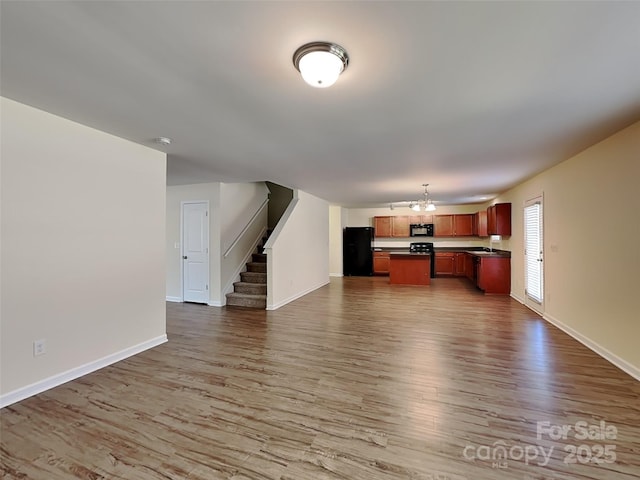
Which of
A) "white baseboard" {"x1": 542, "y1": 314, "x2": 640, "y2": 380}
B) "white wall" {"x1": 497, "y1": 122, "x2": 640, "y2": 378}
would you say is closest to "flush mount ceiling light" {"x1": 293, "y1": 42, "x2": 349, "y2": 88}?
"white wall" {"x1": 497, "y1": 122, "x2": 640, "y2": 378}

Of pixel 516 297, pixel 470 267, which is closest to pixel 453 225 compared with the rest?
pixel 470 267

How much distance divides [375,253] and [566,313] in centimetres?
612

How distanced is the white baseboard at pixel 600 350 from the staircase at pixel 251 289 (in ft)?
15.4

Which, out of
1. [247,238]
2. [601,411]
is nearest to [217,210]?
[247,238]

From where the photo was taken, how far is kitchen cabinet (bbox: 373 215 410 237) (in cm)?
1005

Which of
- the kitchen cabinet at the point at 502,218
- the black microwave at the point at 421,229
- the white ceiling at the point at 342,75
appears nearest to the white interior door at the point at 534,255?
the kitchen cabinet at the point at 502,218

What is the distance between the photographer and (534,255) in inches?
207

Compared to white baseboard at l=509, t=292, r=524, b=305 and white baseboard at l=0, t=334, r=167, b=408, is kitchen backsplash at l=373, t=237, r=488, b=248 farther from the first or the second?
white baseboard at l=0, t=334, r=167, b=408

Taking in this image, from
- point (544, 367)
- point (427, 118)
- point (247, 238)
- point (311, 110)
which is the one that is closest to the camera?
point (311, 110)

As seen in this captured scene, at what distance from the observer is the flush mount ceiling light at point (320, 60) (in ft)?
5.32

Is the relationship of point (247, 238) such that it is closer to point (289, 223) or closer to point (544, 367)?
point (289, 223)

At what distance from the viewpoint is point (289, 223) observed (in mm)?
6109

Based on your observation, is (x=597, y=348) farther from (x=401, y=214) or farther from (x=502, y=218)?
(x=401, y=214)

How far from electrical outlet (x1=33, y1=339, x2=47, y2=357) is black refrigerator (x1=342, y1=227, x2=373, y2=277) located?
8110mm
